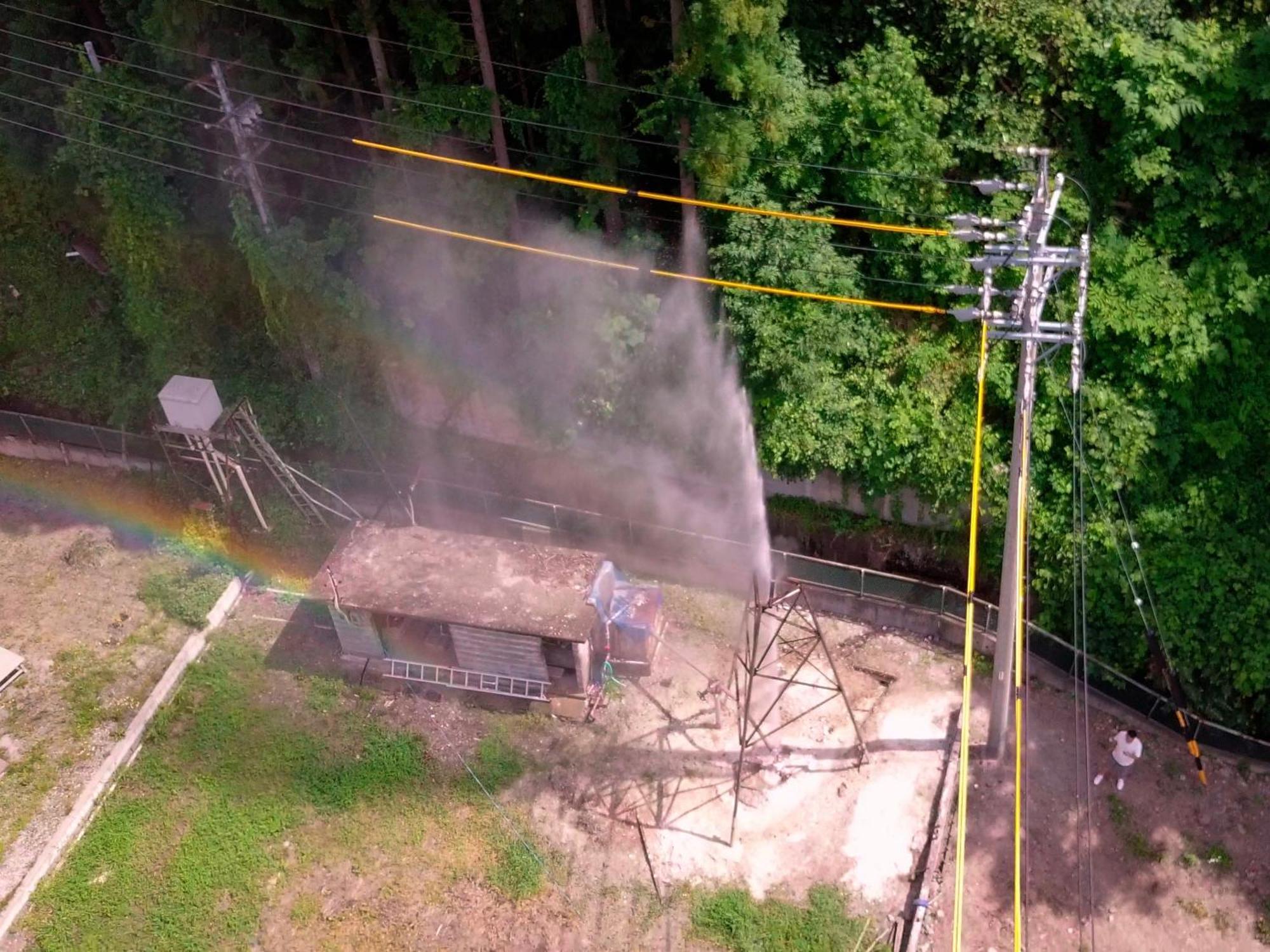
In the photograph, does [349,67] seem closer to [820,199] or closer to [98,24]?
[98,24]

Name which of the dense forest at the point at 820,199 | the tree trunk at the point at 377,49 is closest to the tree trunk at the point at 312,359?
the dense forest at the point at 820,199

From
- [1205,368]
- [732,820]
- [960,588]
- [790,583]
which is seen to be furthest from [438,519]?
[1205,368]

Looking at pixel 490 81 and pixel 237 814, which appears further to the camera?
pixel 490 81

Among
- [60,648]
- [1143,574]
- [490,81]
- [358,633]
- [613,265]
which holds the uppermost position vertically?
[490,81]

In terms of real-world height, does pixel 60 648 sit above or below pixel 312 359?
below

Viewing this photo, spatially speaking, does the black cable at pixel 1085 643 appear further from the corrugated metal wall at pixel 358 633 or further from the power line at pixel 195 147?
the power line at pixel 195 147

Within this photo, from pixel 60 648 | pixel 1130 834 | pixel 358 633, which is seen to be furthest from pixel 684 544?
pixel 60 648
